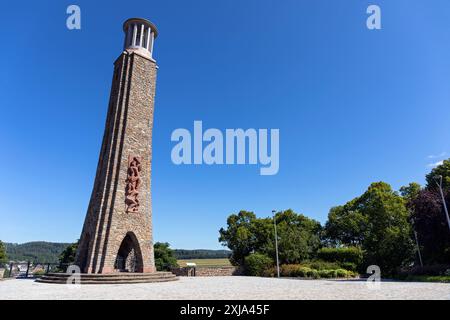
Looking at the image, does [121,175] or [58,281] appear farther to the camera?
[121,175]

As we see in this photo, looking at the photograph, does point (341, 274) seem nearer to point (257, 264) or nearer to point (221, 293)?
point (257, 264)

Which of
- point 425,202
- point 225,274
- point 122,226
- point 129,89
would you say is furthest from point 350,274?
point 129,89

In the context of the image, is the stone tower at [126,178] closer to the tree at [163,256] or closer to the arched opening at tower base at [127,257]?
the arched opening at tower base at [127,257]

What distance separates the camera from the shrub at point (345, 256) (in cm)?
2508

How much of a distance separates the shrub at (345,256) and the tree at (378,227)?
32.8 inches

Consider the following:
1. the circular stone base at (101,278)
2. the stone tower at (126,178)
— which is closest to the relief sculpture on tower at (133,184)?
the stone tower at (126,178)

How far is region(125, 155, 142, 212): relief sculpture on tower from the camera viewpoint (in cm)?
1725

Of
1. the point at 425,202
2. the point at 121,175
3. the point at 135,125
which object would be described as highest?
the point at 135,125

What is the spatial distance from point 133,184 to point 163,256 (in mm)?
18112

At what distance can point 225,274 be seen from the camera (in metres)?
25.4
